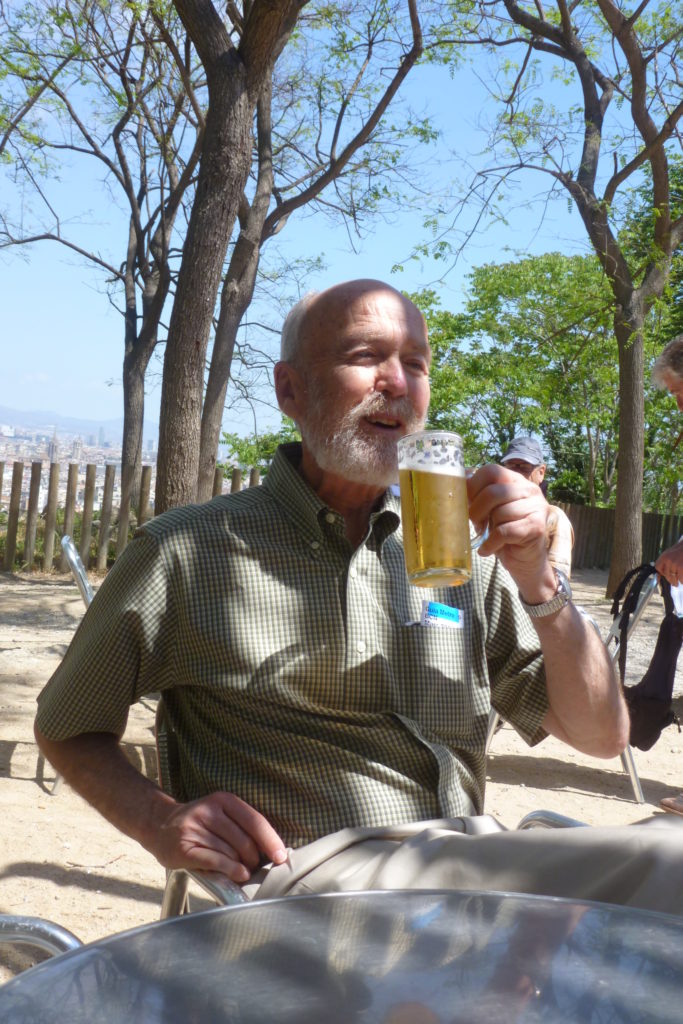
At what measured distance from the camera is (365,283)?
2076mm

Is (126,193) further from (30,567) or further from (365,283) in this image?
(365,283)

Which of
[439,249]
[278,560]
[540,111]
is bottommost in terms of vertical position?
[278,560]

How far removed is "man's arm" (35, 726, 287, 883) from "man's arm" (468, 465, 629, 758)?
1.98 ft

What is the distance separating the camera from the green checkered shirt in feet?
5.81

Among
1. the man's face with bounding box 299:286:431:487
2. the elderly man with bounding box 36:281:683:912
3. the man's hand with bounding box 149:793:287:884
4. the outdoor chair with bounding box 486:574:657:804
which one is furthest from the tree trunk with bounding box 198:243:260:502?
the man's hand with bounding box 149:793:287:884

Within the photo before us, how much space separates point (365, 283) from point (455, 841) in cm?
115

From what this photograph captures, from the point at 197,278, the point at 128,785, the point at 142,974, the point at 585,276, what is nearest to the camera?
the point at 142,974

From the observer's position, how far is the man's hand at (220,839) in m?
1.58

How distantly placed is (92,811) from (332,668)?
9.35 feet

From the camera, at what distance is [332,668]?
5.93 feet

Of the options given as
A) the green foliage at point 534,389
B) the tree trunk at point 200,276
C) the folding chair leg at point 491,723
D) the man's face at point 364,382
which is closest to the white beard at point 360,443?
the man's face at point 364,382

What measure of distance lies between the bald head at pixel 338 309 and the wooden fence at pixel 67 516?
33.9ft

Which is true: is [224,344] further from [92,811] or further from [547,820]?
[547,820]

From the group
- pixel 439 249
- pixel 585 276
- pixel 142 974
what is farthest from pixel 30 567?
pixel 585 276
